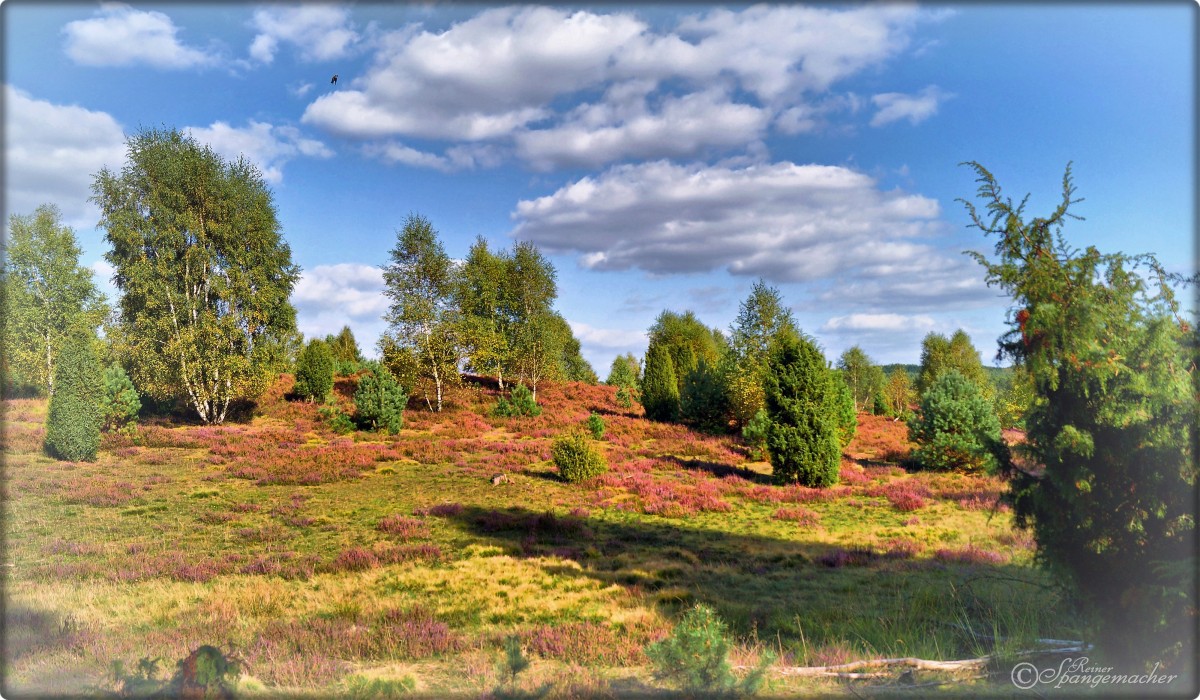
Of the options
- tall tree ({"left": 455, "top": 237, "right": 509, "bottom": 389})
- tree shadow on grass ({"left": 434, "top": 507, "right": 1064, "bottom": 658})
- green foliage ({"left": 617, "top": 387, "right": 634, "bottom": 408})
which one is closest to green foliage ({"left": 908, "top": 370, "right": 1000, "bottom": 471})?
tree shadow on grass ({"left": 434, "top": 507, "right": 1064, "bottom": 658})

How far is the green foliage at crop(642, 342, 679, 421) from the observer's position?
133 feet

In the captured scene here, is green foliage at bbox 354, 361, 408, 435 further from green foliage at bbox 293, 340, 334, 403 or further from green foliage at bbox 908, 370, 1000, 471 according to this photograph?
green foliage at bbox 908, 370, 1000, 471

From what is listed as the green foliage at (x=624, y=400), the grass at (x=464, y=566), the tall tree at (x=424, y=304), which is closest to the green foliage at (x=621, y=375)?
the green foliage at (x=624, y=400)

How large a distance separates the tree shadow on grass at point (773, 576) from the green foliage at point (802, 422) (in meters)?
7.25

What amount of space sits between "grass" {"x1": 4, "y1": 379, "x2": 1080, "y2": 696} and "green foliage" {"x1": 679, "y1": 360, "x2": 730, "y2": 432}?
1125cm

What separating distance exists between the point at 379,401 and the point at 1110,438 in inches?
1181

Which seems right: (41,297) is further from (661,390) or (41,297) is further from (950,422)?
(950,422)

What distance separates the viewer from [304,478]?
66.7 feet

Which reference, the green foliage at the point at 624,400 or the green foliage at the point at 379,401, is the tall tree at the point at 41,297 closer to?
the green foliage at the point at 379,401

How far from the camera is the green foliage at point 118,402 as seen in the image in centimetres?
2430

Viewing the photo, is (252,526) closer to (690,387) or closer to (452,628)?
(452,628)

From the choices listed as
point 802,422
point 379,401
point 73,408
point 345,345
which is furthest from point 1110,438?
point 345,345

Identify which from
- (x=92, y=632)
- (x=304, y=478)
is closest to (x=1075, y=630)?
(x=92, y=632)

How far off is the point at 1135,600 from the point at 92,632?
1223 centimetres
